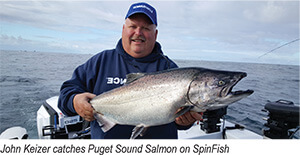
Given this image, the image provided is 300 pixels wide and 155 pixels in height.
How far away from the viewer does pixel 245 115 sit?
441 inches

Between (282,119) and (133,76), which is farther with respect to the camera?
(282,119)

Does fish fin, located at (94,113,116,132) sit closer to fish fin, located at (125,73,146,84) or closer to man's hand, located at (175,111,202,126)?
fish fin, located at (125,73,146,84)

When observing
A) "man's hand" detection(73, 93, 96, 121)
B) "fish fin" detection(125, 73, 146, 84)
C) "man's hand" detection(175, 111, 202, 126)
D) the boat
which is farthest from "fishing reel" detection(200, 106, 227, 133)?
"man's hand" detection(73, 93, 96, 121)

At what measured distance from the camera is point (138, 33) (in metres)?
2.75

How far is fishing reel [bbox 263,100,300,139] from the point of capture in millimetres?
4133

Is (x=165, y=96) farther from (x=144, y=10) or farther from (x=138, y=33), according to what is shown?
(x=144, y=10)

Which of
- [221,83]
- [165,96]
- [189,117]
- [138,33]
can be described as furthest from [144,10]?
[189,117]

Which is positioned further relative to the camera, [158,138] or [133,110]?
[158,138]

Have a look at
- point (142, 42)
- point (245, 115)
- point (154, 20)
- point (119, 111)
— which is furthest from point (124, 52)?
point (245, 115)

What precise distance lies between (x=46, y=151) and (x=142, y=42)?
6.92 feet

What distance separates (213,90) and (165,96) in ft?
1.81

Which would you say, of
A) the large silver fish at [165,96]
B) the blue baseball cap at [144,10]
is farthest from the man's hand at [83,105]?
the blue baseball cap at [144,10]

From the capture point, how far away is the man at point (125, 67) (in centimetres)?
278

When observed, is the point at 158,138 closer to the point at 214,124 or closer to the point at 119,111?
the point at 119,111
